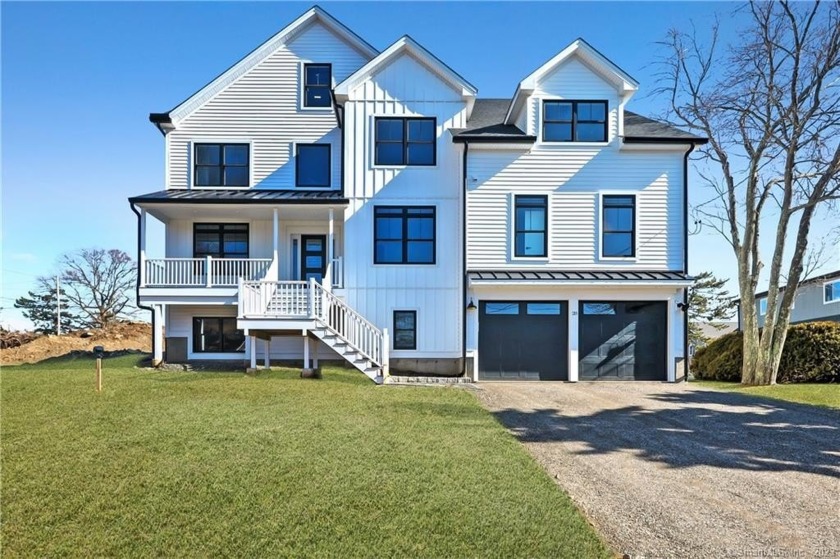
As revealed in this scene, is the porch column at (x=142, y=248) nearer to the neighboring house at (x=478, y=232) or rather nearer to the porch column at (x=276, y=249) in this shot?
the neighboring house at (x=478, y=232)

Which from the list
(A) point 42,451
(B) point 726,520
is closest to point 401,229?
(A) point 42,451

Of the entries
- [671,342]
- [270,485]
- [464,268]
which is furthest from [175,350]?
[671,342]

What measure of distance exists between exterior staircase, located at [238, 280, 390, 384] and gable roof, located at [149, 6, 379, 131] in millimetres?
6960

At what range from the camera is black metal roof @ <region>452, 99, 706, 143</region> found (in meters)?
14.5

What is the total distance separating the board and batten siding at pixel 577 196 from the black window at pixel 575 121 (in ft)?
1.28

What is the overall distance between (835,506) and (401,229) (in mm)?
11895

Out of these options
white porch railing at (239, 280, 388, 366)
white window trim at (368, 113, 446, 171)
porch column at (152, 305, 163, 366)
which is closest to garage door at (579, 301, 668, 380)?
white porch railing at (239, 280, 388, 366)

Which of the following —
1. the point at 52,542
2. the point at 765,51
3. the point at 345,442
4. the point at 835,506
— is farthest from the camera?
the point at 765,51

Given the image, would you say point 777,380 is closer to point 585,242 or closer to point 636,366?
point 636,366

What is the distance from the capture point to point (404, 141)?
50.6 ft

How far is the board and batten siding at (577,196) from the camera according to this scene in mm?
14852

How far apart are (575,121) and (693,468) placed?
11297 millimetres

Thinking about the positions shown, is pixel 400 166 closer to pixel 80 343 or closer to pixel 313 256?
pixel 313 256

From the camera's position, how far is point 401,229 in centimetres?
1536
